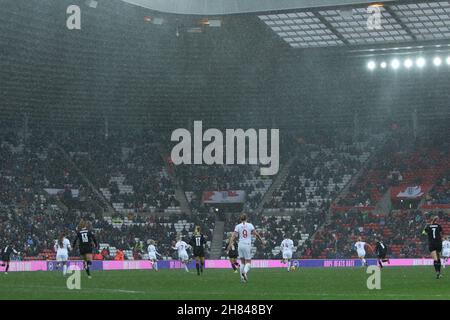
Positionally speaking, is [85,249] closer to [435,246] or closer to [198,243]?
[198,243]

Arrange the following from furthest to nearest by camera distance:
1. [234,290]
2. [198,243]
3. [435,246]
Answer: [198,243]
[435,246]
[234,290]

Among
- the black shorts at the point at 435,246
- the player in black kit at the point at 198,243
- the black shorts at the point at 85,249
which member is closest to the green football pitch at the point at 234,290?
the black shorts at the point at 435,246

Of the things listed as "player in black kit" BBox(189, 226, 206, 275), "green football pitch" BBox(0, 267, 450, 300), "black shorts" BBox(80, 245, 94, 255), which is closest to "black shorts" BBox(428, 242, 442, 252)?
"green football pitch" BBox(0, 267, 450, 300)

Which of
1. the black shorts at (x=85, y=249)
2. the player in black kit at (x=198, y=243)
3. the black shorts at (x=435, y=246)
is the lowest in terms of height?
the black shorts at (x=435, y=246)

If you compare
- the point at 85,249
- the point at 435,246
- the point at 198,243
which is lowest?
the point at 435,246

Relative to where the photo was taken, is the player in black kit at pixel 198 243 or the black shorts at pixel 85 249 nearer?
the black shorts at pixel 85 249

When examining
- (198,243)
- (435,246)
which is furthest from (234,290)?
(198,243)

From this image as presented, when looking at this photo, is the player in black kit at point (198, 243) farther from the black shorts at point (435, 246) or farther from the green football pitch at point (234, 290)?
the black shorts at point (435, 246)

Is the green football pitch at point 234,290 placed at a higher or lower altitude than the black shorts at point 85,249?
lower

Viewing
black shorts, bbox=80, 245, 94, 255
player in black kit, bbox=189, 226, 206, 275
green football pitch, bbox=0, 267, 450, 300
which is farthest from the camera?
player in black kit, bbox=189, 226, 206, 275

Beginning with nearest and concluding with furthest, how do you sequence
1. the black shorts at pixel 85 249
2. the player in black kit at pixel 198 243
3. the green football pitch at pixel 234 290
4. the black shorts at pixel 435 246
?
1. the green football pitch at pixel 234 290
2. the black shorts at pixel 435 246
3. the black shorts at pixel 85 249
4. the player in black kit at pixel 198 243

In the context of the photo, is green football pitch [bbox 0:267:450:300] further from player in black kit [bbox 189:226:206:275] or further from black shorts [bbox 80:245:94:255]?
player in black kit [bbox 189:226:206:275]

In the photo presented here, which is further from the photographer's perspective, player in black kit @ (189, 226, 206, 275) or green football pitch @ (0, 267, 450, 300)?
player in black kit @ (189, 226, 206, 275)
